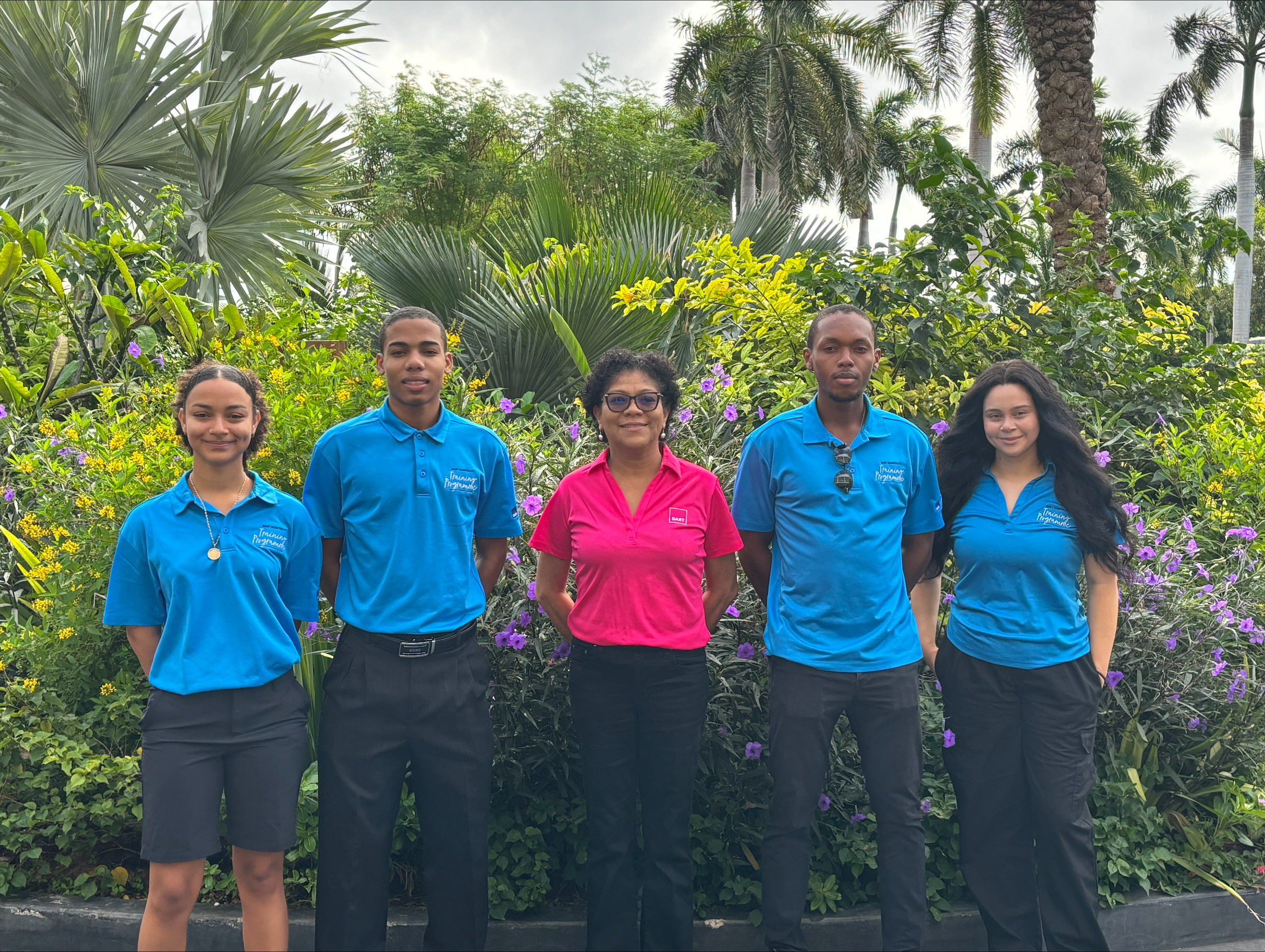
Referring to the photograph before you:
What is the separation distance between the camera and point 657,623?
2.92 m

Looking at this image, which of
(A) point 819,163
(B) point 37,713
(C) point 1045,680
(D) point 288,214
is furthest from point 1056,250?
(A) point 819,163

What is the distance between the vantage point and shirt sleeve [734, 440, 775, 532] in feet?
10.3

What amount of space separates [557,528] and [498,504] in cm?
21

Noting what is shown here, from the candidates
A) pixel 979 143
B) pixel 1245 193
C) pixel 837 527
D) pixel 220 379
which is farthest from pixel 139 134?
pixel 1245 193

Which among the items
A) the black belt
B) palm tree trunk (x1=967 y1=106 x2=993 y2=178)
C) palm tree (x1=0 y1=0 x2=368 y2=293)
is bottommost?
the black belt

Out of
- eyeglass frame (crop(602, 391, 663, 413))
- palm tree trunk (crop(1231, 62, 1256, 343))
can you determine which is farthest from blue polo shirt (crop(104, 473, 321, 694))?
palm tree trunk (crop(1231, 62, 1256, 343))

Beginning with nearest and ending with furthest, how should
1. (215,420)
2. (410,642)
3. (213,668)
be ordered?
1. (213,668)
2. (215,420)
3. (410,642)

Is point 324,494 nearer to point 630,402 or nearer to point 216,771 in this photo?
point 216,771

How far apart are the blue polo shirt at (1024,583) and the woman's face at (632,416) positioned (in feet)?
3.48

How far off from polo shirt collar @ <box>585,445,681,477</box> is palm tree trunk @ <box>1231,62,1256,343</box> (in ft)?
119

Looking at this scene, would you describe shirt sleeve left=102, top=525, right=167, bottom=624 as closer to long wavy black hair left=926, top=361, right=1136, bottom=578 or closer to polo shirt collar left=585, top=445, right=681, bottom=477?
polo shirt collar left=585, top=445, right=681, bottom=477

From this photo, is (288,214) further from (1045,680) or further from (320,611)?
(1045,680)

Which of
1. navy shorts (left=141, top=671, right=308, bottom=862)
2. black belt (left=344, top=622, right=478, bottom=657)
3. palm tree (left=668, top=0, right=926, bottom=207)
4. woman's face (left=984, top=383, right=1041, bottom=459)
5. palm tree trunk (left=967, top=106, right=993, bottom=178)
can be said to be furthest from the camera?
palm tree (left=668, top=0, right=926, bottom=207)

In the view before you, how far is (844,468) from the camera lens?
3.05 metres
